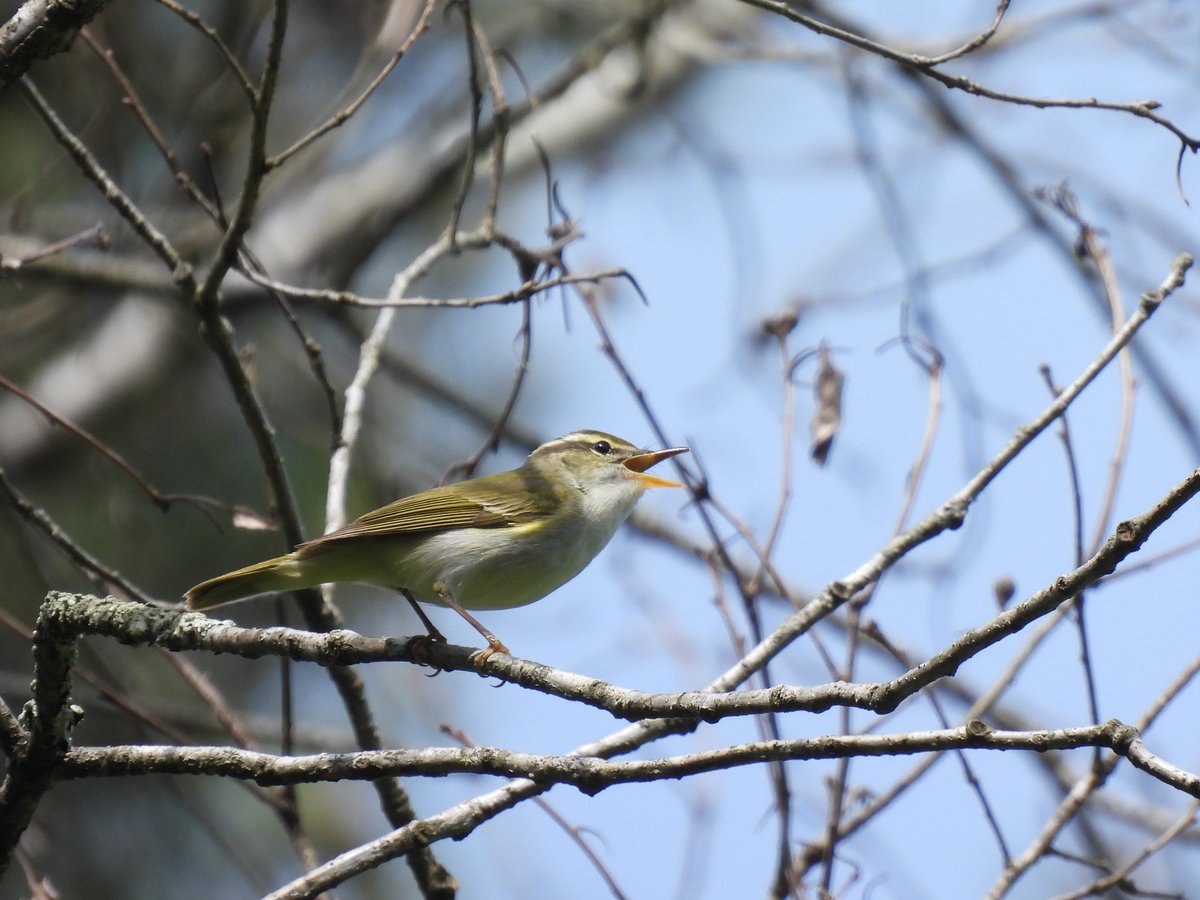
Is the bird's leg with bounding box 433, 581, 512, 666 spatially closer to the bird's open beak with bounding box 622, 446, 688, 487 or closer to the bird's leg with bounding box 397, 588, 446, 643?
the bird's leg with bounding box 397, 588, 446, 643

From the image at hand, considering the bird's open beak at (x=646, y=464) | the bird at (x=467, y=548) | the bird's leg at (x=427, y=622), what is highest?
the bird's open beak at (x=646, y=464)

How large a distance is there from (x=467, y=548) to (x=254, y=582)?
0.68 metres

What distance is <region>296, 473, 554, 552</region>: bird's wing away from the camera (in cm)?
381

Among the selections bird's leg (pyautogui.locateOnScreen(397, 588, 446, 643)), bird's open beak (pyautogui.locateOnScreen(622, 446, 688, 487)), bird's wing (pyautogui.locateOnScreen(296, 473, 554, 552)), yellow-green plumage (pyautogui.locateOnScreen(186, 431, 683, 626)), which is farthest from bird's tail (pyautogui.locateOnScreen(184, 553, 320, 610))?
bird's open beak (pyautogui.locateOnScreen(622, 446, 688, 487))

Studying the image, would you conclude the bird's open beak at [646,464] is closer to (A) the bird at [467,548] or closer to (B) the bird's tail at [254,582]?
(A) the bird at [467,548]

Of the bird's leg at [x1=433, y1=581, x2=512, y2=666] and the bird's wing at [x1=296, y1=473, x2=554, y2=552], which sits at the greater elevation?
the bird's wing at [x1=296, y1=473, x2=554, y2=552]

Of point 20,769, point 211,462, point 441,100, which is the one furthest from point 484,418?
point 20,769

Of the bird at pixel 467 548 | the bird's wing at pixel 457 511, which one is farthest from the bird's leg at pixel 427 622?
the bird's wing at pixel 457 511

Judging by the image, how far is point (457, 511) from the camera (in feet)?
13.2

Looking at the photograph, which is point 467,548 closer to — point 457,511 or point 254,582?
point 457,511

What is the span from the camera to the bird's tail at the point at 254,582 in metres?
3.42

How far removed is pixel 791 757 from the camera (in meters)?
1.96

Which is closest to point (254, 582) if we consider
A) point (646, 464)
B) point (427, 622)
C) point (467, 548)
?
point (427, 622)

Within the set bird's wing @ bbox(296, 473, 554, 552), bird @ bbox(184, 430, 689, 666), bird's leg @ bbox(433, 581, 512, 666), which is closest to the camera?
bird's leg @ bbox(433, 581, 512, 666)
